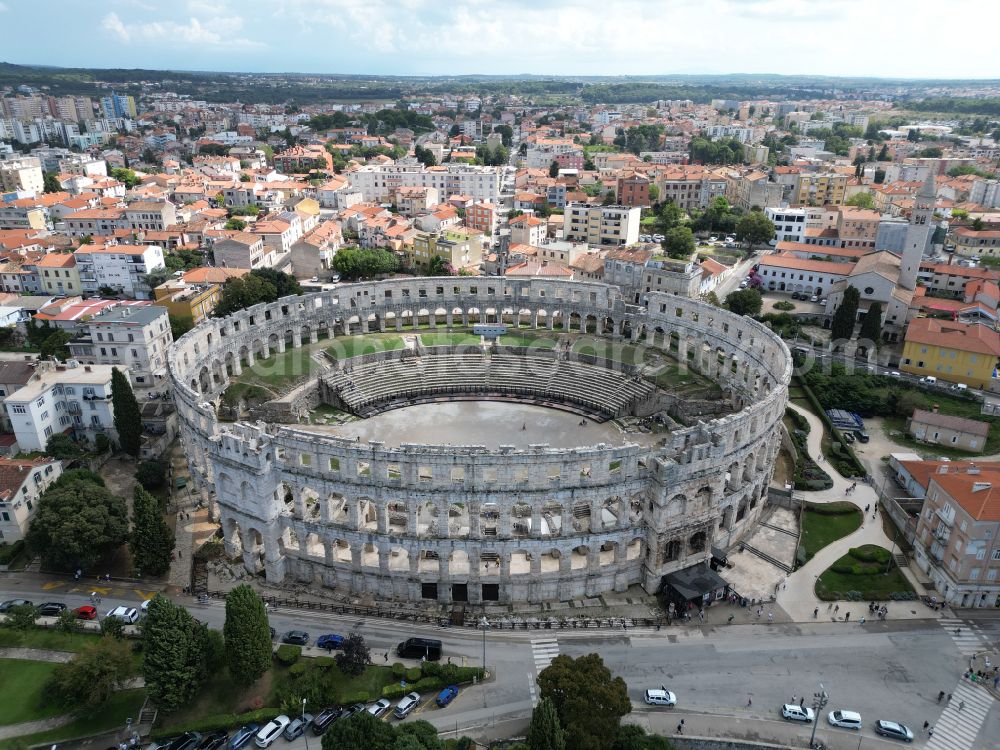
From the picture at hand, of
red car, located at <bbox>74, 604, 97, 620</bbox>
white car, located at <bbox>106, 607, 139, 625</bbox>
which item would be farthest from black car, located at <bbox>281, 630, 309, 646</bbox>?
red car, located at <bbox>74, 604, 97, 620</bbox>

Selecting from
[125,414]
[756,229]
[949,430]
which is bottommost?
[949,430]

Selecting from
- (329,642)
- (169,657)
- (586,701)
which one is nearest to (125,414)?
(169,657)

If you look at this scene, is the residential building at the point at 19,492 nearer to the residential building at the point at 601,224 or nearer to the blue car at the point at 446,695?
the blue car at the point at 446,695

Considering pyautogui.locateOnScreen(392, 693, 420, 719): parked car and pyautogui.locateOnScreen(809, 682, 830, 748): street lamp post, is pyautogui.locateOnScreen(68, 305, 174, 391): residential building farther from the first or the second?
pyautogui.locateOnScreen(809, 682, 830, 748): street lamp post

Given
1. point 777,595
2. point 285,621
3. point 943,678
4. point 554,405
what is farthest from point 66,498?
point 943,678

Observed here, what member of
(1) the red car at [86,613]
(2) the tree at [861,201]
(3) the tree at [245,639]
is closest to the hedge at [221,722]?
(3) the tree at [245,639]

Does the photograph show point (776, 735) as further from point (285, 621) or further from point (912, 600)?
point (285, 621)

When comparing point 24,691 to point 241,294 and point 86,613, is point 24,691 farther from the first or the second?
point 241,294

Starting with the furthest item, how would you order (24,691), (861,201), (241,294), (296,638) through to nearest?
(861,201)
(241,294)
(296,638)
(24,691)
